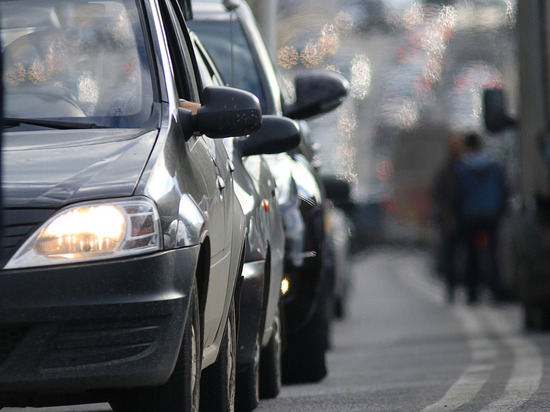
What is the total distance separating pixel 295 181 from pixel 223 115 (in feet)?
10.7

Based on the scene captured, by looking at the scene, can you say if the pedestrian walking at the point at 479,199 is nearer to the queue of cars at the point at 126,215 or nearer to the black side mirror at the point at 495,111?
the black side mirror at the point at 495,111

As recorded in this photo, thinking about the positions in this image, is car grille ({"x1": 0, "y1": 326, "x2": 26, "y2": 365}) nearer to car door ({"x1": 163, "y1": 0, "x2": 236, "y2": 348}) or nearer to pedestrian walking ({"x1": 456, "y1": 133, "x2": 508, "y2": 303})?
car door ({"x1": 163, "y1": 0, "x2": 236, "y2": 348})

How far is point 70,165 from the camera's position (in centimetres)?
473

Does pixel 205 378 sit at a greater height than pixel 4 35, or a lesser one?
lesser

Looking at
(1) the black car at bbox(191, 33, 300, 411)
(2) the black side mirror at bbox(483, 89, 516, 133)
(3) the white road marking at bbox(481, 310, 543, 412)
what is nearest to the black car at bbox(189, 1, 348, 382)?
(1) the black car at bbox(191, 33, 300, 411)

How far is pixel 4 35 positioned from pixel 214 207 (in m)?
1.01

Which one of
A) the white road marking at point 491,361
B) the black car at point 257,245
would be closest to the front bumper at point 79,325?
the black car at point 257,245

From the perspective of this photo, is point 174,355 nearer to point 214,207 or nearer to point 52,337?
point 52,337

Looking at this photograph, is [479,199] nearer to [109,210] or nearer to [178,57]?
[178,57]

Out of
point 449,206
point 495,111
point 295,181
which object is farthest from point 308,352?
point 449,206

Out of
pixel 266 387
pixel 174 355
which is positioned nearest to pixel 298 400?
pixel 266 387

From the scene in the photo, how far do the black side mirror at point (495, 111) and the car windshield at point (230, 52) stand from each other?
5427 mm

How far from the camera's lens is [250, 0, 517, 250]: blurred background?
37969 millimetres

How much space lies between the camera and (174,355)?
4.68 m
